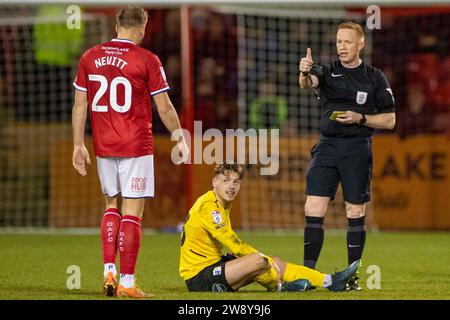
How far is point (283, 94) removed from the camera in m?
15.7

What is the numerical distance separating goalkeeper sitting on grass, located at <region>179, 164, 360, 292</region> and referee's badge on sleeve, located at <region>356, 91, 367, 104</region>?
1.09 m

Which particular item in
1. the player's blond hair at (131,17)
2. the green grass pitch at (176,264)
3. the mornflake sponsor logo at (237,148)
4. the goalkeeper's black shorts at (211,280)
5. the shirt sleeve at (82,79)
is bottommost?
the green grass pitch at (176,264)

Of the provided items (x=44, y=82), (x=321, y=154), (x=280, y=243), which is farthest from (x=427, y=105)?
(x=321, y=154)

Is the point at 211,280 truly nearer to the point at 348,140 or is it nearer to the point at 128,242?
the point at 128,242

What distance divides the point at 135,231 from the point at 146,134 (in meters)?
0.63

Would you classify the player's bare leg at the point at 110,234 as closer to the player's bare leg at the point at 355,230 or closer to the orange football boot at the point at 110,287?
the orange football boot at the point at 110,287

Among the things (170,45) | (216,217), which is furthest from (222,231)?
(170,45)

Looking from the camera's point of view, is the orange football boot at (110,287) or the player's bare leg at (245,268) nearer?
the orange football boot at (110,287)

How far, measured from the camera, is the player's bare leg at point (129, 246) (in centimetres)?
677

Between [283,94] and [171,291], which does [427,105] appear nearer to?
[283,94]

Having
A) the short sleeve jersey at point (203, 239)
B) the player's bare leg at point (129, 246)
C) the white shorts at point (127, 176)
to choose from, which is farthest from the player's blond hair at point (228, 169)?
the player's bare leg at point (129, 246)

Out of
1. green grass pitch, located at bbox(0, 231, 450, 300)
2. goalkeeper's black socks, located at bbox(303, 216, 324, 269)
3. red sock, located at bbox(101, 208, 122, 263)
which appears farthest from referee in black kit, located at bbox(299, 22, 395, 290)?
red sock, located at bbox(101, 208, 122, 263)

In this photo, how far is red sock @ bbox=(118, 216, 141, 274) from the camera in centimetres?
679

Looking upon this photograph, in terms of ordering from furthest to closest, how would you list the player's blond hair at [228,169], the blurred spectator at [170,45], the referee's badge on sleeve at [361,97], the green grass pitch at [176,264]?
the blurred spectator at [170,45] → the referee's badge on sleeve at [361,97] → the player's blond hair at [228,169] → the green grass pitch at [176,264]
